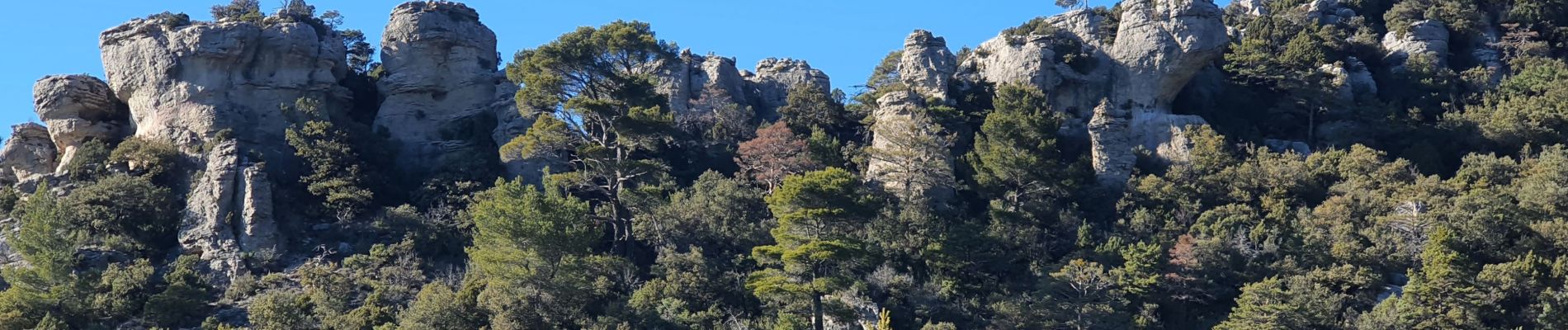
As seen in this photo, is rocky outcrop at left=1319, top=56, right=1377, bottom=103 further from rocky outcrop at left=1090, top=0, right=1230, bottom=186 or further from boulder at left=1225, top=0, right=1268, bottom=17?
boulder at left=1225, top=0, right=1268, bottom=17

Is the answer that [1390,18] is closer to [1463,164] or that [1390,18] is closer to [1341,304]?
[1463,164]

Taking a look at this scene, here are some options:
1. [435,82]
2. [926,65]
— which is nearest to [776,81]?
[926,65]

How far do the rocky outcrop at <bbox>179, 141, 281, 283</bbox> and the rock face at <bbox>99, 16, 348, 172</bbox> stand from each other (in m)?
2.90

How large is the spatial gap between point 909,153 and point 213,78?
1967 centimetres

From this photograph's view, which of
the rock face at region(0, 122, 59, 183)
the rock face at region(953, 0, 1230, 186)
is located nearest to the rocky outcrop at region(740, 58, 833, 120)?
the rock face at region(953, 0, 1230, 186)

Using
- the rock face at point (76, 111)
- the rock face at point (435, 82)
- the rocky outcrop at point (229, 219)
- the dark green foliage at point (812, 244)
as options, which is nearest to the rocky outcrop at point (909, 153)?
the dark green foliage at point (812, 244)

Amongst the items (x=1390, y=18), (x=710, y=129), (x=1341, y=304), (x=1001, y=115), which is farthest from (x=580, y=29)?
(x=1390, y=18)

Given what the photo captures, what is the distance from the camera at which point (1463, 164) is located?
4612 centimetres

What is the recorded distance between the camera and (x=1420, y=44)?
179 ft

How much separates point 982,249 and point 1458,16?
72.6 feet

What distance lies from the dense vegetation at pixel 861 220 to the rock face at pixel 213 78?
3.02 feet

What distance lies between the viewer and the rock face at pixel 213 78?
48.7 metres

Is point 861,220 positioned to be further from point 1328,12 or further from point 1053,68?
point 1328,12

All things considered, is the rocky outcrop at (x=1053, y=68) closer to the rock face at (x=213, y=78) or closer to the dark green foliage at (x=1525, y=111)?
the dark green foliage at (x=1525, y=111)
